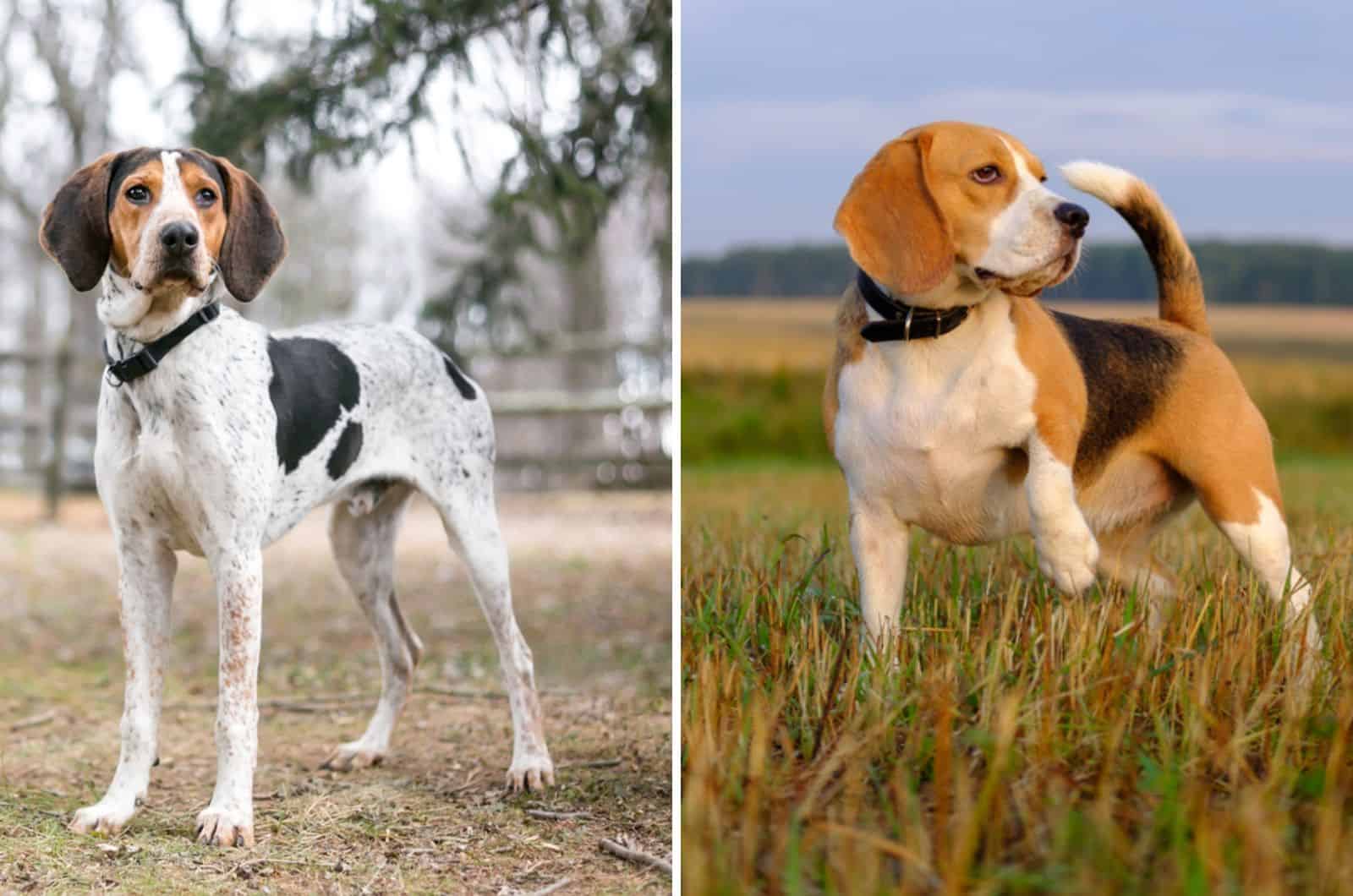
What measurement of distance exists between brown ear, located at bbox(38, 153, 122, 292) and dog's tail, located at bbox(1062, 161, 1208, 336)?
109 inches

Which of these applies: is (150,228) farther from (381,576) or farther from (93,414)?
(93,414)

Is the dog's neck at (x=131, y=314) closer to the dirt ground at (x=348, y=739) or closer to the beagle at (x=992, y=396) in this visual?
the dirt ground at (x=348, y=739)

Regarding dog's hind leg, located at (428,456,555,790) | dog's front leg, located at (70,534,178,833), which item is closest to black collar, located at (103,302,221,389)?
dog's front leg, located at (70,534,178,833)

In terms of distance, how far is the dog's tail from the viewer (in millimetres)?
3971

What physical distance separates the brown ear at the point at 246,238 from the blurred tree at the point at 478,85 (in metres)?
2.58

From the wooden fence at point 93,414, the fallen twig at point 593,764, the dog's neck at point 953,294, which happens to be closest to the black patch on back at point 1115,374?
the dog's neck at point 953,294

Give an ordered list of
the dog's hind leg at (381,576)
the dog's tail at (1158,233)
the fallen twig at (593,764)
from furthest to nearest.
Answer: the dog's hind leg at (381,576) → the fallen twig at (593,764) → the dog's tail at (1158,233)

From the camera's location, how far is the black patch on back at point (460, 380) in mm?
5016

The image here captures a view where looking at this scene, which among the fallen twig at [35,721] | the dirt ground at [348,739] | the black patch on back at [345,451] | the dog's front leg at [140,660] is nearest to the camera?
the dirt ground at [348,739]

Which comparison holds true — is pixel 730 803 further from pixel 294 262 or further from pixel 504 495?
Answer: pixel 294 262

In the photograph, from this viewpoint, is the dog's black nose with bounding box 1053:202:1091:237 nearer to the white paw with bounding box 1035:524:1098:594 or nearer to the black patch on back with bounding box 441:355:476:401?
the white paw with bounding box 1035:524:1098:594

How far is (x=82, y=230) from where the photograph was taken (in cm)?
392

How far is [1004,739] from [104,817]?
9.29ft

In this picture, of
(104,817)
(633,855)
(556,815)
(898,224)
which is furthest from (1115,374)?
(104,817)
